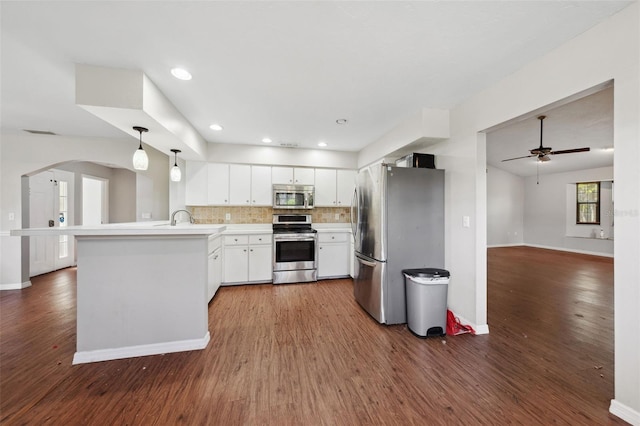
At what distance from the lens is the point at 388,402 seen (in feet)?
5.16

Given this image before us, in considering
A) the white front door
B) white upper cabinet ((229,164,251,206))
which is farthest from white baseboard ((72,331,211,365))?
the white front door

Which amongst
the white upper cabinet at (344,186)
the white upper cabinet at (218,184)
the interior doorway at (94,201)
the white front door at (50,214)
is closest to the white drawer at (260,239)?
the white upper cabinet at (218,184)

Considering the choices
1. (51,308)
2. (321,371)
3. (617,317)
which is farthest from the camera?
(51,308)

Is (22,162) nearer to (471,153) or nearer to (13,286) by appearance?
(13,286)

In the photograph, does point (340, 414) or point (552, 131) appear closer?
point (340, 414)

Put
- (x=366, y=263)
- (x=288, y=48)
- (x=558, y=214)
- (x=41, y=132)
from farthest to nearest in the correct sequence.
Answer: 1. (x=558, y=214)
2. (x=41, y=132)
3. (x=366, y=263)
4. (x=288, y=48)

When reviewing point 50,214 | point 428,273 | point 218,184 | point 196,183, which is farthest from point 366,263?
point 50,214

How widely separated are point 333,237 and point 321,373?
270 centimetres

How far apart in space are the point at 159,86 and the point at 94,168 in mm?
4867

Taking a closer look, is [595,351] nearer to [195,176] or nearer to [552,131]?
[552,131]

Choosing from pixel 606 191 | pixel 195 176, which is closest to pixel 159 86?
pixel 195 176

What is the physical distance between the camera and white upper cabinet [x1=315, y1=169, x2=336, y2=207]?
183 inches

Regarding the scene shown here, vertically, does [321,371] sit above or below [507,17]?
below

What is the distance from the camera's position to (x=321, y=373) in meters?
1.86
